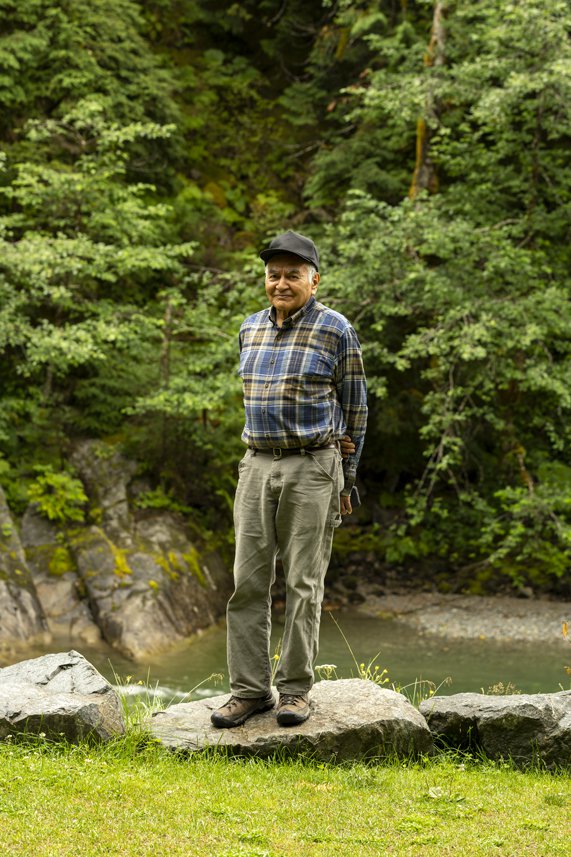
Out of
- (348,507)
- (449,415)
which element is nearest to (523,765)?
(348,507)

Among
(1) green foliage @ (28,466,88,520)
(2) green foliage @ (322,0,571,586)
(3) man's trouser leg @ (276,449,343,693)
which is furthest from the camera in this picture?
(1) green foliage @ (28,466,88,520)

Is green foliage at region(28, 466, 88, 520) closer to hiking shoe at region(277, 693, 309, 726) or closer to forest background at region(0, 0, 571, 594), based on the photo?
forest background at region(0, 0, 571, 594)

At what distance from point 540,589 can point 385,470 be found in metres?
3.40

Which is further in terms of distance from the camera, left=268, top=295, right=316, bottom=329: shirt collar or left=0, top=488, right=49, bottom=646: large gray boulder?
left=0, top=488, right=49, bottom=646: large gray boulder

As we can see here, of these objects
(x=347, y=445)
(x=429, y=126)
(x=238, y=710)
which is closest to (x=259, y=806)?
(x=238, y=710)

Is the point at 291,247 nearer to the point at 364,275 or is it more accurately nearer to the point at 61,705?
the point at 61,705

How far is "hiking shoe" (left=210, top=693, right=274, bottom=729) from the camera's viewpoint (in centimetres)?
432

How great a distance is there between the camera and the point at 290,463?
419cm

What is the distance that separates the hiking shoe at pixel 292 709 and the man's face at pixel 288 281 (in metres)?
1.85

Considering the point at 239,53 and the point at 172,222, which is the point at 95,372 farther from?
the point at 239,53

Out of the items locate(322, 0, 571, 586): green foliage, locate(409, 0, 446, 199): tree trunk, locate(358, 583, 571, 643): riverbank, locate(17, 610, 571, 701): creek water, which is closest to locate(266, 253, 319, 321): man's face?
locate(17, 610, 571, 701): creek water

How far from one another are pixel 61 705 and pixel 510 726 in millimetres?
2152

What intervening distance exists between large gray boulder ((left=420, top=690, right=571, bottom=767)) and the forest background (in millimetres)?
6142

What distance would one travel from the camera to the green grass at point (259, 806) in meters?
3.21
